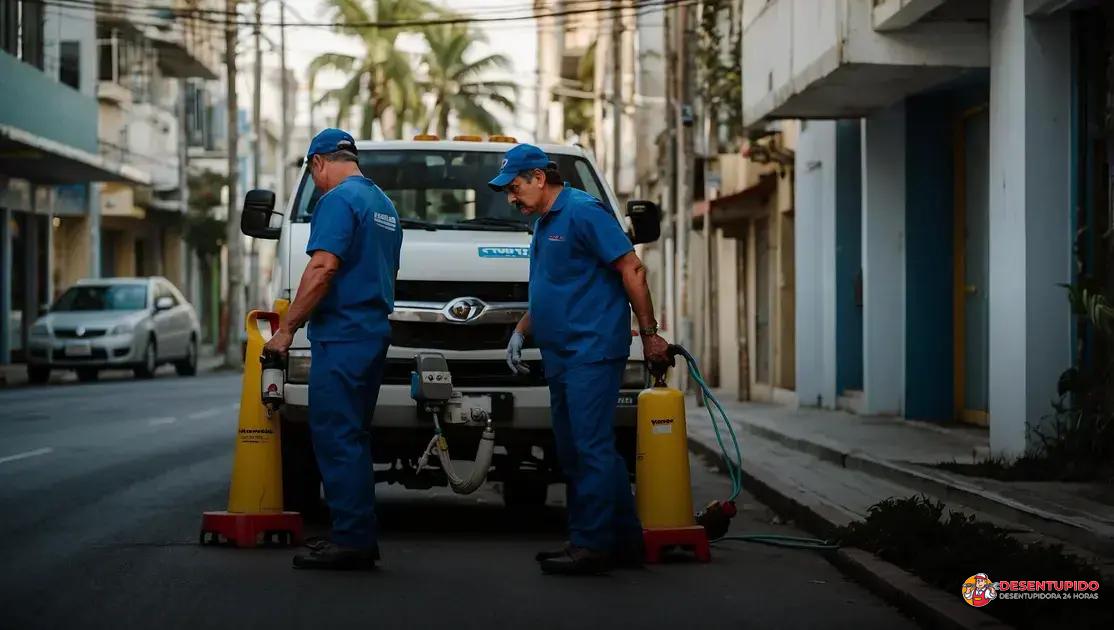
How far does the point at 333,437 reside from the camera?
26.6 feet

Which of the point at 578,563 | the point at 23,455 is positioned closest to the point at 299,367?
the point at 578,563

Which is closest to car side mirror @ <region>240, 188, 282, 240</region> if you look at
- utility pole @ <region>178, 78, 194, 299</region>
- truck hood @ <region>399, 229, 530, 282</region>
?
truck hood @ <region>399, 229, 530, 282</region>

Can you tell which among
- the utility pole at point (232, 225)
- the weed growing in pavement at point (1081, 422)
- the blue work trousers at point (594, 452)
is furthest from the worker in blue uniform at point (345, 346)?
the utility pole at point (232, 225)

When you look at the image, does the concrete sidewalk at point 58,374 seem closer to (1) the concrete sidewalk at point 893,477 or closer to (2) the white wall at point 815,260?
(2) the white wall at point 815,260

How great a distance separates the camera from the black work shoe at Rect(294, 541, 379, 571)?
26.5 feet

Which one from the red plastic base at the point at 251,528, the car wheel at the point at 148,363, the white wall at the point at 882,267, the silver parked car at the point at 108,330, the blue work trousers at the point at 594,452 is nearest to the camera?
the blue work trousers at the point at 594,452

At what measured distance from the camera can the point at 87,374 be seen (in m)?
33.9

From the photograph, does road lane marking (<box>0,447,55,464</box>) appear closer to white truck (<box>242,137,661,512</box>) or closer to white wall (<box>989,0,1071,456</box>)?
white truck (<box>242,137,661,512</box>)

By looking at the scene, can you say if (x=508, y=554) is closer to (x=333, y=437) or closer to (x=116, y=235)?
(x=333, y=437)

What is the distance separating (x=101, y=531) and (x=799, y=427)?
9.68 metres

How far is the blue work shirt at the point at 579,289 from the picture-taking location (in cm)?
817

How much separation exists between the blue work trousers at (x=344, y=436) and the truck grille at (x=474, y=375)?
4.10ft

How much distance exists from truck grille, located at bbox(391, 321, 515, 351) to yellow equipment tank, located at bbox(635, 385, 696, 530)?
3.86ft

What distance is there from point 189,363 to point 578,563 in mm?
27810
